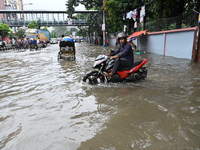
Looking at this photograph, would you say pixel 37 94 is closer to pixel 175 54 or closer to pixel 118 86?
pixel 118 86

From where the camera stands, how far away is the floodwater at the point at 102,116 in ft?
7.80

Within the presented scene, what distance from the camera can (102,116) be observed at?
10.4 feet

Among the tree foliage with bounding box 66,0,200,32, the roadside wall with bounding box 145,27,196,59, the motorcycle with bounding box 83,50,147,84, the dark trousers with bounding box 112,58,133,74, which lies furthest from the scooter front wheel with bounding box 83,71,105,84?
the tree foliage with bounding box 66,0,200,32

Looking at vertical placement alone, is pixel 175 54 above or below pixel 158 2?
below

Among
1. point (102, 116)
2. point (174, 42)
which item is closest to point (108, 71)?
point (102, 116)

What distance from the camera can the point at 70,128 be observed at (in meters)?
2.80

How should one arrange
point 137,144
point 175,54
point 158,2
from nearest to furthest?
point 137,144 → point 175,54 → point 158,2

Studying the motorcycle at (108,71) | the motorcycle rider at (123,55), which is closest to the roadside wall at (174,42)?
the motorcycle at (108,71)

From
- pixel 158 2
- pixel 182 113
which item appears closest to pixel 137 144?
pixel 182 113

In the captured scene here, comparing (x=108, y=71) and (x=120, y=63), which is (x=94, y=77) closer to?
(x=108, y=71)

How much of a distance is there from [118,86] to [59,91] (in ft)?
5.54

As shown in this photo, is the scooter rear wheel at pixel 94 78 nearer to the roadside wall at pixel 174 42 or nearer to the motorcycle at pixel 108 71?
the motorcycle at pixel 108 71

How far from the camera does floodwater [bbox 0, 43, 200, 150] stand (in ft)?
7.80

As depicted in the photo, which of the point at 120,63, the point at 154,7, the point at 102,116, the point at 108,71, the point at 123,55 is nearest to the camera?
the point at 102,116
